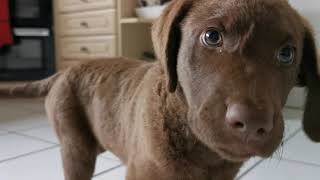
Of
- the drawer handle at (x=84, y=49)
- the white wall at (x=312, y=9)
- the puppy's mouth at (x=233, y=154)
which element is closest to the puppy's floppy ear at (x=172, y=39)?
the puppy's mouth at (x=233, y=154)

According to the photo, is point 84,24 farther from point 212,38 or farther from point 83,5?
point 212,38

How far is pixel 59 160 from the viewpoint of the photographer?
1.73 meters

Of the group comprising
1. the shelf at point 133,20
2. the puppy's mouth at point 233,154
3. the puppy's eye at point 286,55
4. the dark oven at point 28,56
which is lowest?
the dark oven at point 28,56

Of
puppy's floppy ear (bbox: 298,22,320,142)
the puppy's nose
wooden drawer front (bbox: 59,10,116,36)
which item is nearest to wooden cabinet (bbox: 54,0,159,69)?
wooden drawer front (bbox: 59,10,116,36)

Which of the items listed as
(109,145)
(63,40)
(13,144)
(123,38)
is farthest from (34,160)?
(63,40)

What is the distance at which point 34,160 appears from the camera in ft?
5.65

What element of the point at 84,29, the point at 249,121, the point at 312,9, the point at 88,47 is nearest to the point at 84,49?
the point at 88,47

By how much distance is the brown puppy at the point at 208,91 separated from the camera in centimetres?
68

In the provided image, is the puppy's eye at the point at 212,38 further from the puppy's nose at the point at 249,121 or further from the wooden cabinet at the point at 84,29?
the wooden cabinet at the point at 84,29

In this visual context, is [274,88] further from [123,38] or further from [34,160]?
[123,38]

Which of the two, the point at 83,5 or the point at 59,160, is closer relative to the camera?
the point at 59,160

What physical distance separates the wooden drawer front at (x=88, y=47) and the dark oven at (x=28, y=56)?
0.15 m

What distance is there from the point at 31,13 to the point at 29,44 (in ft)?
0.85

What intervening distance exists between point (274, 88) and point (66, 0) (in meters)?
3.02
